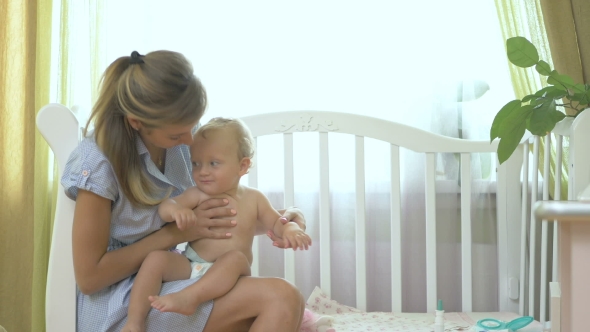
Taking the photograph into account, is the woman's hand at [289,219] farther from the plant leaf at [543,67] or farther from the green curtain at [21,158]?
the green curtain at [21,158]

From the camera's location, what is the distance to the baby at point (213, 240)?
1.24 m

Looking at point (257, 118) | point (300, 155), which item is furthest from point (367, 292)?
point (257, 118)

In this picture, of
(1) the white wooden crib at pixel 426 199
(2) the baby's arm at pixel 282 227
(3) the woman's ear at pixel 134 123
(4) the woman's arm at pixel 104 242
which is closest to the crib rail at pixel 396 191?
(1) the white wooden crib at pixel 426 199

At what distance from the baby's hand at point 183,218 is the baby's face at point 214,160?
0.10 m

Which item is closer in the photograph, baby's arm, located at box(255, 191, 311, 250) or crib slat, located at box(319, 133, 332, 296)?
baby's arm, located at box(255, 191, 311, 250)

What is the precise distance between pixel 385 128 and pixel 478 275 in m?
0.54

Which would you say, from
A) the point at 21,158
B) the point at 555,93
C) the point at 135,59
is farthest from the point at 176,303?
the point at 21,158

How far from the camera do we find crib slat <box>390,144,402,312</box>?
1.92m

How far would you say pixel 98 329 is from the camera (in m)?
1.30

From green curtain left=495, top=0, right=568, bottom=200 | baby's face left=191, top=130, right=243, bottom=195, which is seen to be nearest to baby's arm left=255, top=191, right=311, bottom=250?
baby's face left=191, top=130, right=243, bottom=195

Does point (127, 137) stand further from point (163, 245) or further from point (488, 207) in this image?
point (488, 207)

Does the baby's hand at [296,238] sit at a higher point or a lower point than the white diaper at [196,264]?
higher

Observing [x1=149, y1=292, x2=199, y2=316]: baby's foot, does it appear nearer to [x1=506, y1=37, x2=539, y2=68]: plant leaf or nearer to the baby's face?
the baby's face

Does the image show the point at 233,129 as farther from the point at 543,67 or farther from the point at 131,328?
the point at 543,67
